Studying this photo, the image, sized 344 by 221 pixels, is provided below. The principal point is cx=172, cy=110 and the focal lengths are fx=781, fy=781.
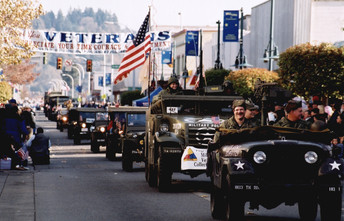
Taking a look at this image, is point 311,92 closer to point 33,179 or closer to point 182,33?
point 33,179

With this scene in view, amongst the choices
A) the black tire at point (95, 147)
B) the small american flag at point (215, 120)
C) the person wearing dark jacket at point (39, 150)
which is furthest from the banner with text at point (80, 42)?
the small american flag at point (215, 120)

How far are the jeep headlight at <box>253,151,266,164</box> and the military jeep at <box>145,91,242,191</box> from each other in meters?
5.16

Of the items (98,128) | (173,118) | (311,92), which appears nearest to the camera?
(173,118)

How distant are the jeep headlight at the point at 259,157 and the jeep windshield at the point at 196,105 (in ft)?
24.3

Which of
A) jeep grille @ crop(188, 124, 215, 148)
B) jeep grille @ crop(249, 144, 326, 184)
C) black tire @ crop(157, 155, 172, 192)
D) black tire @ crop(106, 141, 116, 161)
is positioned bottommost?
black tire @ crop(106, 141, 116, 161)

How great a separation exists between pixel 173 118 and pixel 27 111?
14.5 metres

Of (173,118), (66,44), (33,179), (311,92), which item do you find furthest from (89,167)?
(66,44)

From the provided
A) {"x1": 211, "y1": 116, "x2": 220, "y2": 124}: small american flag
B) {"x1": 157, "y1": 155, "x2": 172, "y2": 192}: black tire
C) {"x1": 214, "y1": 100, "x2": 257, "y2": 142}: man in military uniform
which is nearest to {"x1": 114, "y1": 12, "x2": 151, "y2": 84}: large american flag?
{"x1": 211, "y1": 116, "x2": 220, "y2": 124}: small american flag

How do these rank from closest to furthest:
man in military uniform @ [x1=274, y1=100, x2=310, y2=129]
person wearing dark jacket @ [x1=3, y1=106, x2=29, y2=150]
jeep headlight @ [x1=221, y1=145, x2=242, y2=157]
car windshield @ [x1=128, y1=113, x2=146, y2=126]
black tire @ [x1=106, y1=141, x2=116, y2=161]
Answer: jeep headlight @ [x1=221, y1=145, x2=242, y2=157] → man in military uniform @ [x1=274, y1=100, x2=310, y2=129] → person wearing dark jacket @ [x1=3, y1=106, x2=29, y2=150] → car windshield @ [x1=128, y1=113, x2=146, y2=126] → black tire @ [x1=106, y1=141, x2=116, y2=161]

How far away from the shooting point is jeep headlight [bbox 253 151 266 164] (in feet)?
31.7

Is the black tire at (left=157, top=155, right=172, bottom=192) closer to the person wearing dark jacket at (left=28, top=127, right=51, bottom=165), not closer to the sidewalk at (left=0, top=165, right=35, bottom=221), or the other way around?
the sidewalk at (left=0, top=165, right=35, bottom=221)

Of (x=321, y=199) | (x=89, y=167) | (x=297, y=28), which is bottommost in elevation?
(x=89, y=167)

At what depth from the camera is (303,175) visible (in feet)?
31.9

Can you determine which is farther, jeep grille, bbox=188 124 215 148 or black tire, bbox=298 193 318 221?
jeep grille, bbox=188 124 215 148
